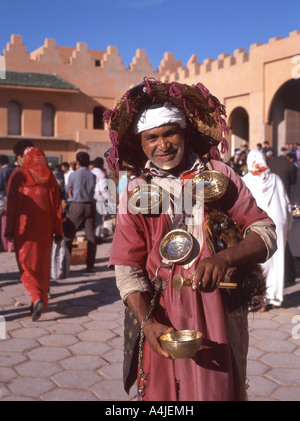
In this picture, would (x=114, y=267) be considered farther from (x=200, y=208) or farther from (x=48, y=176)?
(x=48, y=176)

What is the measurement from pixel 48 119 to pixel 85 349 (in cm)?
2540

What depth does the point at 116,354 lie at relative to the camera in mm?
4539

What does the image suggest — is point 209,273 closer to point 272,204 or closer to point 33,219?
point 33,219

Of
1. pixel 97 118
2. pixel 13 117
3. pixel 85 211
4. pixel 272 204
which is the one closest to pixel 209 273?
pixel 272 204

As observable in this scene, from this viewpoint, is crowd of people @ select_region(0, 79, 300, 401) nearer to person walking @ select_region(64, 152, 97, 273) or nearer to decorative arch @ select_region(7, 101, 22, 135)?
person walking @ select_region(64, 152, 97, 273)

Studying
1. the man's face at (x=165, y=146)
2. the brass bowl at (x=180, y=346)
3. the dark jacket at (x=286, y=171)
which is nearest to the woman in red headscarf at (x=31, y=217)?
the man's face at (x=165, y=146)

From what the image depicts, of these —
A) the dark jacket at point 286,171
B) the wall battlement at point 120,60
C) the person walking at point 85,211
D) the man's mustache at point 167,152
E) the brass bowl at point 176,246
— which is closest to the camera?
the brass bowl at point 176,246

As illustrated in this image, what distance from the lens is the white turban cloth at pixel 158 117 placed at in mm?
2207

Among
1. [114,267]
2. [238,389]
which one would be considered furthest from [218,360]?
[114,267]

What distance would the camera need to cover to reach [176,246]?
6.51 ft

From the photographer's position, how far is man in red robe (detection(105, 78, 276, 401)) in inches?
78.7

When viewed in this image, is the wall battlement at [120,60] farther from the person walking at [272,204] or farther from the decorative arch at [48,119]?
the person walking at [272,204]

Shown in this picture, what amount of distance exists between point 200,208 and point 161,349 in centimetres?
61
